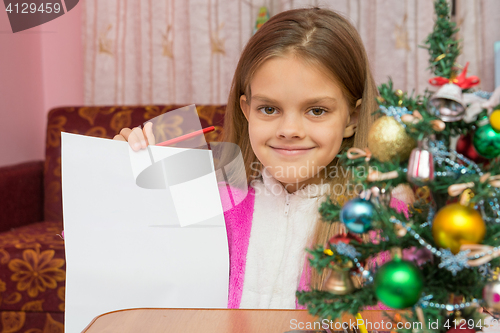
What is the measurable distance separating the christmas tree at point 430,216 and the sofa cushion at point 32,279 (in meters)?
1.22

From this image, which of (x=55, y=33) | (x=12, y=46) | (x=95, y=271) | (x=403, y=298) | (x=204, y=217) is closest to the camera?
(x=403, y=298)

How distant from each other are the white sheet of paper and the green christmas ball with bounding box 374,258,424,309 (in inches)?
16.4

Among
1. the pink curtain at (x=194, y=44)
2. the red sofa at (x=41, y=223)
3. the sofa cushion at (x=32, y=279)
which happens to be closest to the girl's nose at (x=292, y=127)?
the red sofa at (x=41, y=223)

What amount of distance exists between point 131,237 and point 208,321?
0.25m

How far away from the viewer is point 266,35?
0.84 meters

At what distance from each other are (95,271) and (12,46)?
72.8 inches

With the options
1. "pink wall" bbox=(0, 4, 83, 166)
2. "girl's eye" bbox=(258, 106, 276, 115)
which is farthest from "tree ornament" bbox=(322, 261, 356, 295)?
"pink wall" bbox=(0, 4, 83, 166)

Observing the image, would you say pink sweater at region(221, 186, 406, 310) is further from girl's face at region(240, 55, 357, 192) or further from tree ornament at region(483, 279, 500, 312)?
tree ornament at region(483, 279, 500, 312)

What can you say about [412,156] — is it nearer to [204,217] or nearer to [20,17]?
[204,217]

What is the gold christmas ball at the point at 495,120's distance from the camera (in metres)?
0.28

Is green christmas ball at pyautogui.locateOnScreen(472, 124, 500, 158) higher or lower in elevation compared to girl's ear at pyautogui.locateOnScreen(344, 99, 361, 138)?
higher

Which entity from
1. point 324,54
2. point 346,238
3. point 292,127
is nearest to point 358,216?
point 346,238

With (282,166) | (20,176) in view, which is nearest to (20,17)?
(20,176)

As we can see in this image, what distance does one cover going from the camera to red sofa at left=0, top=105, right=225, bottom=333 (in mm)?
1343
